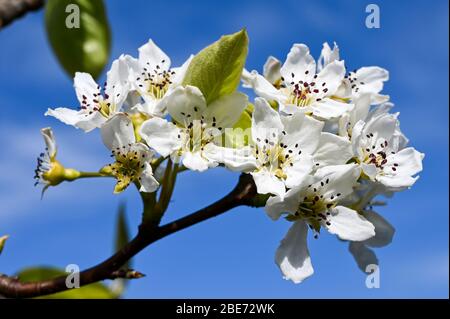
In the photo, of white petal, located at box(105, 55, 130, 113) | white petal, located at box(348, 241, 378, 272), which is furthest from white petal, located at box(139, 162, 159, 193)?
white petal, located at box(348, 241, 378, 272)

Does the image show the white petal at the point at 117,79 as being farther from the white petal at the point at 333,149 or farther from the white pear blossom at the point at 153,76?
the white petal at the point at 333,149

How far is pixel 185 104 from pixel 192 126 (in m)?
0.07

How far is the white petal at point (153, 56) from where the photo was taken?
189 cm

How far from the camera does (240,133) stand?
171cm

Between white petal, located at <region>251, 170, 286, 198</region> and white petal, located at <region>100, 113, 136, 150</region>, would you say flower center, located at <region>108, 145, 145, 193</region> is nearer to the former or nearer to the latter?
white petal, located at <region>100, 113, 136, 150</region>

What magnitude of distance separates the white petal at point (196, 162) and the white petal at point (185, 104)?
90mm

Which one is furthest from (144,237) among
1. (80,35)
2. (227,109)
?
(80,35)

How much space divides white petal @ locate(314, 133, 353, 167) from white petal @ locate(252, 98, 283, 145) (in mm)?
118

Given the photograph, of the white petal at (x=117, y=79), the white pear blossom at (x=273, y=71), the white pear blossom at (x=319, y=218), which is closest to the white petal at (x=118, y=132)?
the white petal at (x=117, y=79)

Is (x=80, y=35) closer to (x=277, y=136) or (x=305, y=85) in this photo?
(x=305, y=85)

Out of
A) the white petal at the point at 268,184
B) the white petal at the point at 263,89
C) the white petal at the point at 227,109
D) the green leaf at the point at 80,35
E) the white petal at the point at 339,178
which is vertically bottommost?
the white petal at the point at 268,184

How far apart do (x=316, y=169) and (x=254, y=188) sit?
0.16m
